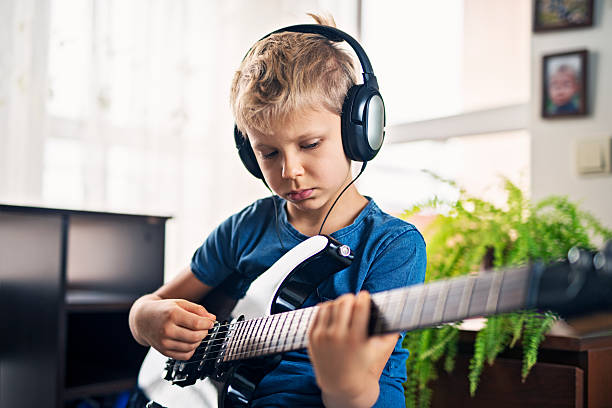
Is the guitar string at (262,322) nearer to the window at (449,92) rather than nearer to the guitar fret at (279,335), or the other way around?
the guitar fret at (279,335)

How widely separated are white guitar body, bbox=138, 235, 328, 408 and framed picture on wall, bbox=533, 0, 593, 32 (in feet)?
4.69

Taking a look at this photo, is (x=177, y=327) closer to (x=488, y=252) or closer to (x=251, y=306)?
(x=251, y=306)

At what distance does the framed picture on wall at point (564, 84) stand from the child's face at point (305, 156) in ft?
3.95

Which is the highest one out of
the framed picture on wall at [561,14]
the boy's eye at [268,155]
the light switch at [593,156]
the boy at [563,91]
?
the framed picture on wall at [561,14]

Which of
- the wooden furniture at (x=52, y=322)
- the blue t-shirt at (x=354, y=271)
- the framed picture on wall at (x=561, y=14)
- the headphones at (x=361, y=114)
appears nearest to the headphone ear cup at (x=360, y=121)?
the headphones at (x=361, y=114)

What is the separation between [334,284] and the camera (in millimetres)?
753

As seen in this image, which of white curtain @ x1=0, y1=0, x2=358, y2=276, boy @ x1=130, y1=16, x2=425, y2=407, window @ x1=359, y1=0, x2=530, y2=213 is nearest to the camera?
boy @ x1=130, y1=16, x2=425, y2=407

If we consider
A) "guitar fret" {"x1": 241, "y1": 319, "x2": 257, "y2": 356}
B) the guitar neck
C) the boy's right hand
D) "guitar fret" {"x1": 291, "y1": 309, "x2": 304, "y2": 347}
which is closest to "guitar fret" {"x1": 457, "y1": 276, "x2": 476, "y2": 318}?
the guitar neck

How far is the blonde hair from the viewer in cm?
75

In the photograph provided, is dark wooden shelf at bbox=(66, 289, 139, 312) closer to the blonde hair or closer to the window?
the blonde hair

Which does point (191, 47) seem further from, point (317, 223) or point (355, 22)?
point (317, 223)

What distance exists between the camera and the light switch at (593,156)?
1.62 meters

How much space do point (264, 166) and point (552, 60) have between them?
1330 mm

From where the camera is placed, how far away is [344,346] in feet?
1.79
